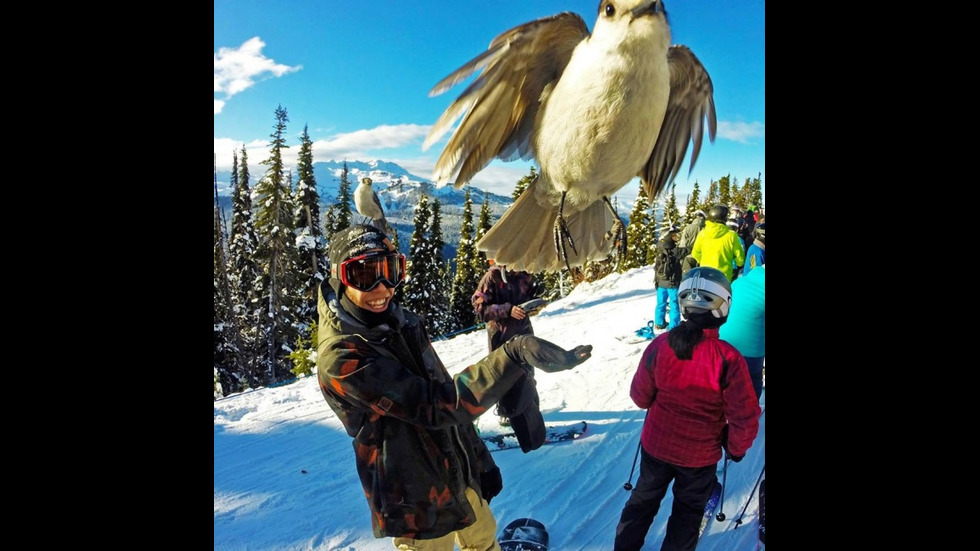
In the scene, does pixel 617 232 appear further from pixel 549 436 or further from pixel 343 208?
pixel 549 436

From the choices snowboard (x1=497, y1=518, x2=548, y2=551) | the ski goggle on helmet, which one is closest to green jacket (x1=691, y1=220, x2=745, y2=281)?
the ski goggle on helmet

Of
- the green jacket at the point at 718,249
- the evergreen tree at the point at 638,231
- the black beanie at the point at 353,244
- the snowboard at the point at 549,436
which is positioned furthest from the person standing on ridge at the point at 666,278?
the black beanie at the point at 353,244

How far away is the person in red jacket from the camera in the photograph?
4.60 ft

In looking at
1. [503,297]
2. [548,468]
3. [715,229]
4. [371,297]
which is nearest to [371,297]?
[371,297]

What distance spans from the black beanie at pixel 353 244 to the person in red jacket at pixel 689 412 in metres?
0.90

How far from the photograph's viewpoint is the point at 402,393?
104 cm

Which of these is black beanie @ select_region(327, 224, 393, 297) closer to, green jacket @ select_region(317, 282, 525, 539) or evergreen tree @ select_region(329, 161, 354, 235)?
green jacket @ select_region(317, 282, 525, 539)

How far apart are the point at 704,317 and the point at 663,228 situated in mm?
387

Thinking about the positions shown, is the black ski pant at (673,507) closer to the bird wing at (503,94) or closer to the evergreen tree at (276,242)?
the bird wing at (503,94)

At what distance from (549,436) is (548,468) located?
131 mm

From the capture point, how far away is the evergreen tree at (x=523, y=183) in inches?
45.6

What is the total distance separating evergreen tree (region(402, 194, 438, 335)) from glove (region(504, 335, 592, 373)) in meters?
0.54
